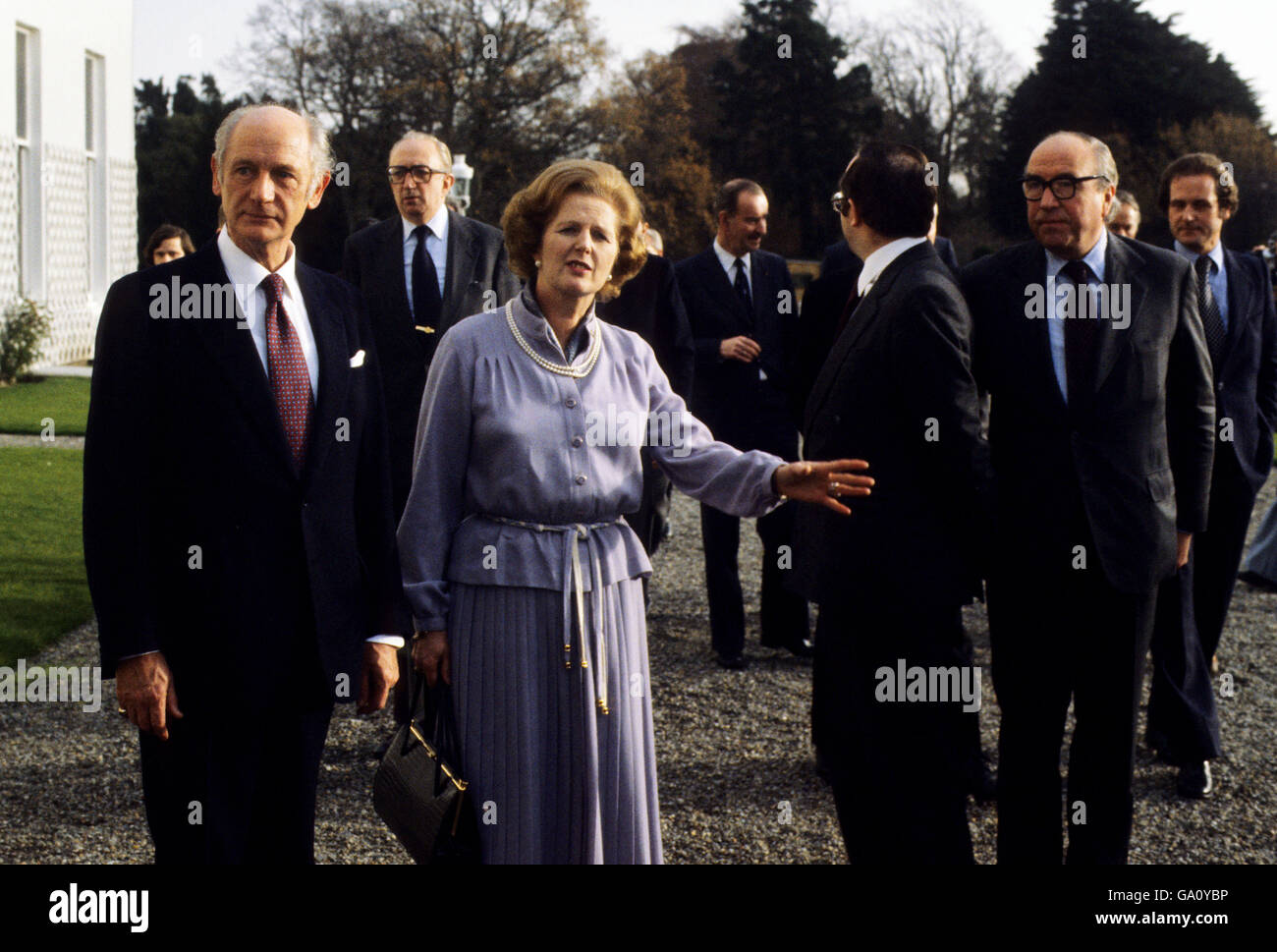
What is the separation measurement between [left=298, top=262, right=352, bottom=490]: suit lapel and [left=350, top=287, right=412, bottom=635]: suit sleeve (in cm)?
9

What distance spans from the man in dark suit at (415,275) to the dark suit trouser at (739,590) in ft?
6.24

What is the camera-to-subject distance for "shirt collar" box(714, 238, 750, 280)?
7.16 meters

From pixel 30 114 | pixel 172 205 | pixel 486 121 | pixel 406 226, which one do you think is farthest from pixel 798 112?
pixel 406 226

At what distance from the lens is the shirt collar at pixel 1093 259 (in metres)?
3.99

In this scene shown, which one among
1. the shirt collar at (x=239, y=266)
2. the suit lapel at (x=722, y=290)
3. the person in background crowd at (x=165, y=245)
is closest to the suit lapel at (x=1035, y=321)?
the shirt collar at (x=239, y=266)

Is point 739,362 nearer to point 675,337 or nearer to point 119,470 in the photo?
point 675,337

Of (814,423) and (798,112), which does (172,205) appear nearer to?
(798,112)

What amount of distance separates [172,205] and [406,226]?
43412 millimetres

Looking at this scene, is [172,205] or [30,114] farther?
[172,205]

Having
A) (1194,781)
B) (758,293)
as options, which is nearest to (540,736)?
(1194,781)

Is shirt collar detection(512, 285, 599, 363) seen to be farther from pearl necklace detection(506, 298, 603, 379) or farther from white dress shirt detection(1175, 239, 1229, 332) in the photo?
white dress shirt detection(1175, 239, 1229, 332)

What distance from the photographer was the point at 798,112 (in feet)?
163

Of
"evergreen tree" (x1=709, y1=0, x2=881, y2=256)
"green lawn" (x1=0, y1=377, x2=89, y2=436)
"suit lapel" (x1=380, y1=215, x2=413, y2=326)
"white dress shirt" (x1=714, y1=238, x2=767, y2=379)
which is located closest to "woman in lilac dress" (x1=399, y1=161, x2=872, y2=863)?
"suit lapel" (x1=380, y1=215, x2=413, y2=326)

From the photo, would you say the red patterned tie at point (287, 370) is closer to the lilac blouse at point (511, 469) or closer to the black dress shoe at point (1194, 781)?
the lilac blouse at point (511, 469)
